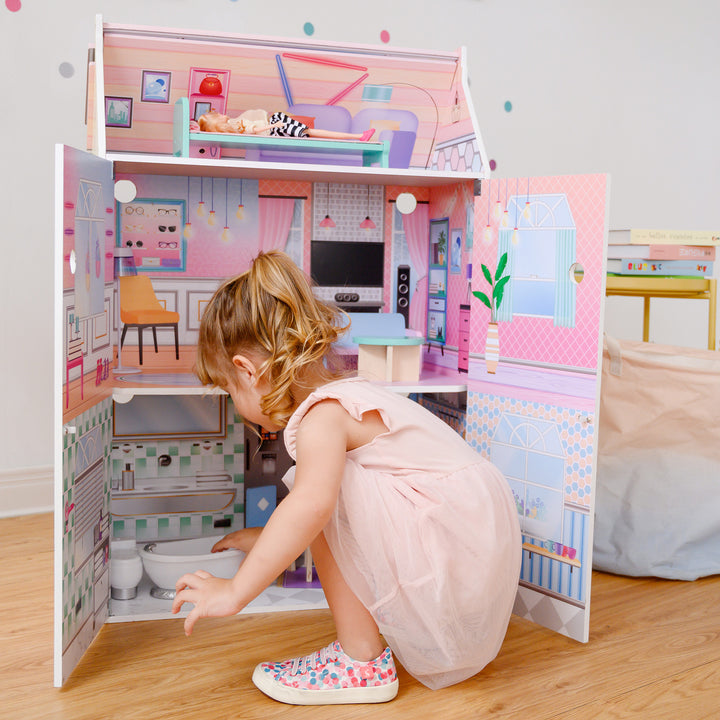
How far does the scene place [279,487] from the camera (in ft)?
6.07

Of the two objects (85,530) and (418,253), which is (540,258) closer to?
(418,253)

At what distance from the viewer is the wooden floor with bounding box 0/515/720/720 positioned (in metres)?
1.16

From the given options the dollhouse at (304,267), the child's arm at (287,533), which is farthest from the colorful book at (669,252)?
the child's arm at (287,533)

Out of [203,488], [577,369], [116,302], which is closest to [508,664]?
[577,369]

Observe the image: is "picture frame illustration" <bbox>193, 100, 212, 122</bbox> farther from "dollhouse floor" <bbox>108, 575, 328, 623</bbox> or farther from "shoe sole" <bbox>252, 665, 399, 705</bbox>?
"shoe sole" <bbox>252, 665, 399, 705</bbox>

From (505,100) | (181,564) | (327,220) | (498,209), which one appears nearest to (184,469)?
(181,564)

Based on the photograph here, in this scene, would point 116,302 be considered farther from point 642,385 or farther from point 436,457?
point 642,385

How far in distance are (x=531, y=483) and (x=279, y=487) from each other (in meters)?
0.62

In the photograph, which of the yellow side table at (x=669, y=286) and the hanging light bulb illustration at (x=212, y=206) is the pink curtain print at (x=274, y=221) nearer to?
the hanging light bulb illustration at (x=212, y=206)

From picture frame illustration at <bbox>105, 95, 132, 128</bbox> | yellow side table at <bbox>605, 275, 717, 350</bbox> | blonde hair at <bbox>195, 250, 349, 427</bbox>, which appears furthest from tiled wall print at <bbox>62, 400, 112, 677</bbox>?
yellow side table at <bbox>605, 275, 717, 350</bbox>

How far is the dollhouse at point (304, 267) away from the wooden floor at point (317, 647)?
0.06 m

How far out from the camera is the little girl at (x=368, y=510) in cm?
115

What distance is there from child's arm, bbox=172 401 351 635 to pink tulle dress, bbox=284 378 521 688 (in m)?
0.08

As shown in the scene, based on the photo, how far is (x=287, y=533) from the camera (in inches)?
41.7
